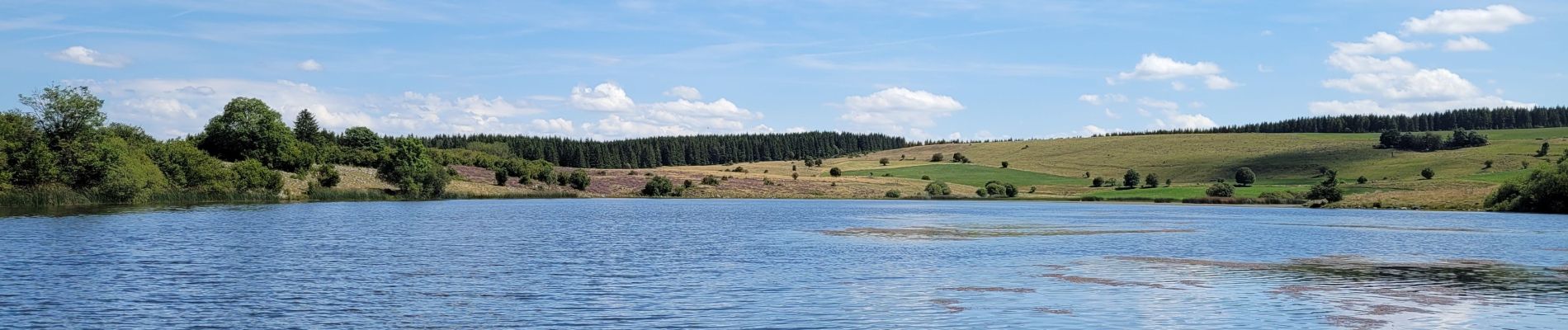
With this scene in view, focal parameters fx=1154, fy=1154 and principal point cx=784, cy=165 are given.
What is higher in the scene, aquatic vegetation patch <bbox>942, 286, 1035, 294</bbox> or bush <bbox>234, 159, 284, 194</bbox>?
bush <bbox>234, 159, 284, 194</bbox>

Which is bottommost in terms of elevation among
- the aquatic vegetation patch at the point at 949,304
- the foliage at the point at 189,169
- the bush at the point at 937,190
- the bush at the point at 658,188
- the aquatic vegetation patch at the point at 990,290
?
the aquatic vegetation patch at the point at 990,290

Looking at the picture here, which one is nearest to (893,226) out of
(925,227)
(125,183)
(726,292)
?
(925,227)

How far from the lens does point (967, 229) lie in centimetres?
6756

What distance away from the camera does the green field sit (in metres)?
178

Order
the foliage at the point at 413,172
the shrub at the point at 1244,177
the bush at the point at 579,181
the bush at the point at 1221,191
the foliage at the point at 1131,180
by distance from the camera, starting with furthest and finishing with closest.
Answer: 1. the foliage at the point at 1131,180
2. the shrub at the point at 1244,177
3. the bush at the point at 579,181
4. the bush at the point at 1221,191
5. the foliage at the point at 413,172

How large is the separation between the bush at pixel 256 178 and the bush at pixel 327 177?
8146 mm

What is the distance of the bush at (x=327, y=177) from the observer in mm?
124000

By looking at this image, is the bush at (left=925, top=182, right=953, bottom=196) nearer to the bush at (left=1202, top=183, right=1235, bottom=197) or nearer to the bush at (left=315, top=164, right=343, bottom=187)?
the bush at (left=1202, top=183, right=1235, bottom=197)

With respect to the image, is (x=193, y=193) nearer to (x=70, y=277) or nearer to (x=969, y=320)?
(x=70, y=277)

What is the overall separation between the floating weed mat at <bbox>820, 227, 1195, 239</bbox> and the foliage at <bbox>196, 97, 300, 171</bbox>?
79.4 m

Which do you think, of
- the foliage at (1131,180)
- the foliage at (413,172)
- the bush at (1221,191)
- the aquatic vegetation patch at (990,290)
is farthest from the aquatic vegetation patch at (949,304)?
the foliage at (1131,180)

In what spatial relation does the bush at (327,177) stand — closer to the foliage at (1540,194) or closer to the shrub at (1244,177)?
the foliage at (1540,194)

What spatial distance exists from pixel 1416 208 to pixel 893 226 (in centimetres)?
6622

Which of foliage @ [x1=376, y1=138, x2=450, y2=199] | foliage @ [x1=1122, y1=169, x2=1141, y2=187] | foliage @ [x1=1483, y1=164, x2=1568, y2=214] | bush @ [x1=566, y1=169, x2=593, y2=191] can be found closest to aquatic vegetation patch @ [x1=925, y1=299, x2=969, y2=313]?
foliage @ [x1=1483, y1=164, x2=1568, y2=214]
